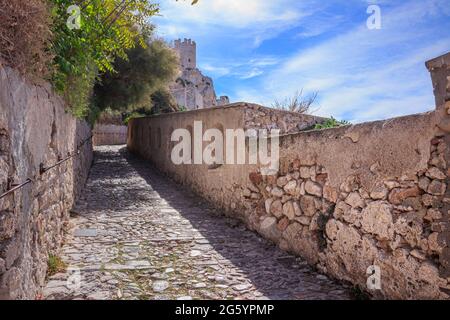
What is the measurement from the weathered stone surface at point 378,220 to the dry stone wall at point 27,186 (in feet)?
9.11

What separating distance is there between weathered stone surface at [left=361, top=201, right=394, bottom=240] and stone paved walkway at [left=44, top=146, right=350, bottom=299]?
2.29 feet

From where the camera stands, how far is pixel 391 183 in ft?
9.67

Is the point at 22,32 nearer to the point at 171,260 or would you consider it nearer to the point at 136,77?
the point at 171,260

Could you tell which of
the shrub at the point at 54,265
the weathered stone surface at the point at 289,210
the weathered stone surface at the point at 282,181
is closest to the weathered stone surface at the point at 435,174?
the weathered stone surface at the point at 289,210

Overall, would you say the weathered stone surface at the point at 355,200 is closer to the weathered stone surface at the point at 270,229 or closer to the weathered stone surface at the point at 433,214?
the weathered stone surface at the point at 433,214

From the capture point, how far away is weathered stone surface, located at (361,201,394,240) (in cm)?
294

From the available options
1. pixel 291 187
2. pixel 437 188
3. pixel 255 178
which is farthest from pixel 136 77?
pixel 437 188

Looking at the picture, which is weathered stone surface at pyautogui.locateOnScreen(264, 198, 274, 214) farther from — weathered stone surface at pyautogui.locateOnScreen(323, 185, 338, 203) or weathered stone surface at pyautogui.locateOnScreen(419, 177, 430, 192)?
weathered stone surface at pyautogui.locateOnScreen(419, 177, 430, 192)

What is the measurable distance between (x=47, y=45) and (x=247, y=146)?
3379 millimetres

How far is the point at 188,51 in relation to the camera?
176 feet

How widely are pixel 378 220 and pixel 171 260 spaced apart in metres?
2.36

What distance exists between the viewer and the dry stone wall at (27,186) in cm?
206

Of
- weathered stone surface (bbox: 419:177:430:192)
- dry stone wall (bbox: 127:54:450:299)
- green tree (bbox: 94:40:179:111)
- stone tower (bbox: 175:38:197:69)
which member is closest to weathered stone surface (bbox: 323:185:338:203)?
dry stone wall (bbox: 127:54:450:299)
